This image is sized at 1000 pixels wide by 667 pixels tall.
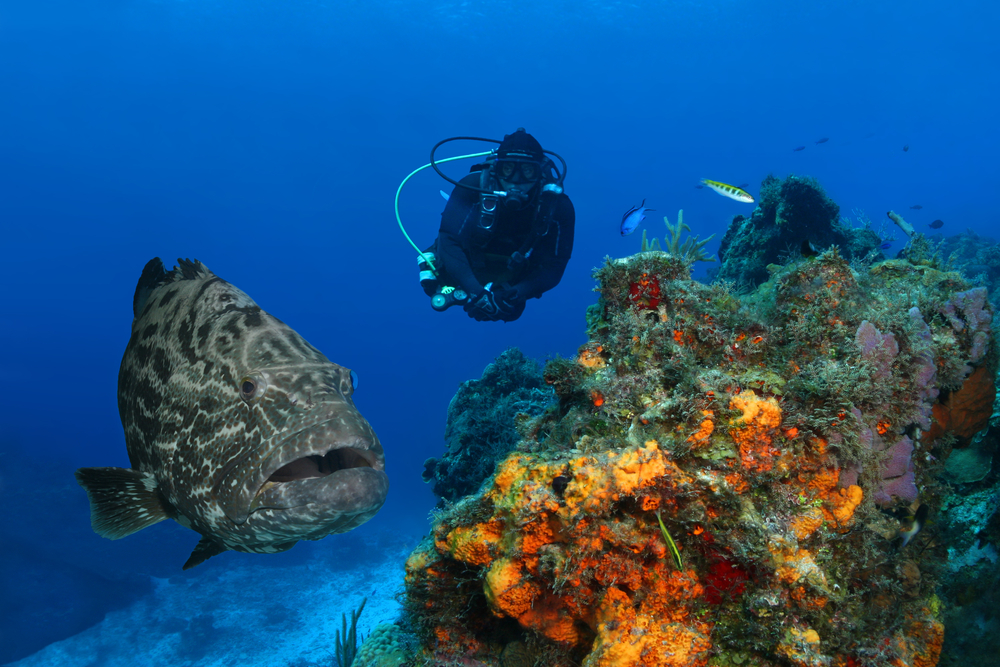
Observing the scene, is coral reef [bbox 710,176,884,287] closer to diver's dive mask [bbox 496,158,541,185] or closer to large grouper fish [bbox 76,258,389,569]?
diver's dive mask [bbox 496,158,541,185]

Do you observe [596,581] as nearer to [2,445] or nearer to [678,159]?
[2,445]

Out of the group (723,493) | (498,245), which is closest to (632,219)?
(498,245)

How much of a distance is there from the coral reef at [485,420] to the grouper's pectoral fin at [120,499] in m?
4.64

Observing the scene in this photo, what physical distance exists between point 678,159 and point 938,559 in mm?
114545

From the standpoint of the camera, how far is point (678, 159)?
10106 cm

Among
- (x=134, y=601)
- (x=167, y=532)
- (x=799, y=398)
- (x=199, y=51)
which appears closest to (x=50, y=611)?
(x=134, y=601)

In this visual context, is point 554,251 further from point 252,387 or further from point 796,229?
point 252,387

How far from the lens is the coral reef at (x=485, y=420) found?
7.75 meters

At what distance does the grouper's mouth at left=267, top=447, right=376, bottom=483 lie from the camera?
94.6 inches

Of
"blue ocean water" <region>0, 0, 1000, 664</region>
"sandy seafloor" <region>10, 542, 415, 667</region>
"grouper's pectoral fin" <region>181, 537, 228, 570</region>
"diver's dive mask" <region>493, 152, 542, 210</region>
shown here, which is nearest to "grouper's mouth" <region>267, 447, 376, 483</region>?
"grouper's pectoral fin" <region>181, 537, 228, 570</region>

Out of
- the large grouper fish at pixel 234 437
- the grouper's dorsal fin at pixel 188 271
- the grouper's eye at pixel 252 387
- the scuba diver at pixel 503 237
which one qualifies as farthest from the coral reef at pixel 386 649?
the scuba diver at pixel 503 237

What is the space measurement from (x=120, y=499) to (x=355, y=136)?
104959 millimetres

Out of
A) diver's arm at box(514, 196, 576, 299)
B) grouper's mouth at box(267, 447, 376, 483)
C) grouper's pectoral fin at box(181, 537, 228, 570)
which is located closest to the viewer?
grouper's mouth at box(267, 447, 376, 483)

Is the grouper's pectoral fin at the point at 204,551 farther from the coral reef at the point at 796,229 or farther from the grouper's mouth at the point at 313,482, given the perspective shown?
the coral reef at the point at 796,229
